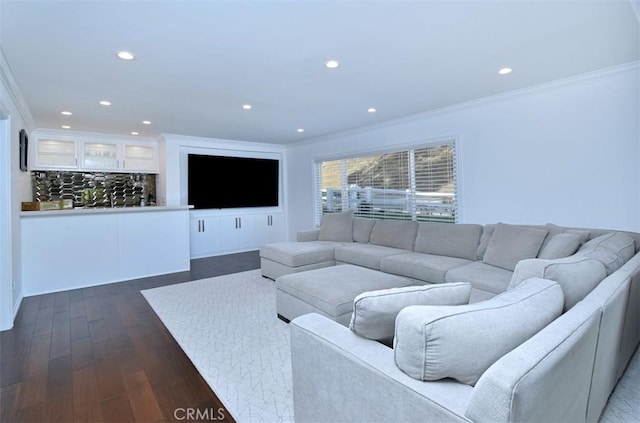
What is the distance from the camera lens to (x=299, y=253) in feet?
13.6

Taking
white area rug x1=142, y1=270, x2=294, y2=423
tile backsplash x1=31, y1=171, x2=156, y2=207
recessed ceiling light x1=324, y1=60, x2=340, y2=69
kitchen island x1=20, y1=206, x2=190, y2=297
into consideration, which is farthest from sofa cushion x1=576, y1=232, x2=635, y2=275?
tile backsplash x1=31, y1=171, x2=156, y2=207

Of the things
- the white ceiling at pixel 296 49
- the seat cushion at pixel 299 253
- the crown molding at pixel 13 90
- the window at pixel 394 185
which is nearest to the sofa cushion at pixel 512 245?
the window at pixel 394 185

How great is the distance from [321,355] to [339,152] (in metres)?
5.01

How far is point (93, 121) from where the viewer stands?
15.6 feet

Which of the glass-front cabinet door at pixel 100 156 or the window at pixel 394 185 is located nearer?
the window at pixel 394 185

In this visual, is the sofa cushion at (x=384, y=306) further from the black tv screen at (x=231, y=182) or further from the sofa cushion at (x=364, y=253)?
the black tv screen at (x=231, y=182)

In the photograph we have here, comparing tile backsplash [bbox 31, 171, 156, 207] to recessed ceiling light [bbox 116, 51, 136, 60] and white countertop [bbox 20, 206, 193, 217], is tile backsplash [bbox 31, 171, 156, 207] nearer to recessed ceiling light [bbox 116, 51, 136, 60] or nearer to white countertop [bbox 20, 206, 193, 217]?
white countertop [bbox 20, 206, 193, 217]

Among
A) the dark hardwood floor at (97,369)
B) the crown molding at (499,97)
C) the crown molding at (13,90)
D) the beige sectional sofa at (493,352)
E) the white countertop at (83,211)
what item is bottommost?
the dark hardwood floor at (97,369)

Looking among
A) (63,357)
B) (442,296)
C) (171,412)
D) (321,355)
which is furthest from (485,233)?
(63,357)

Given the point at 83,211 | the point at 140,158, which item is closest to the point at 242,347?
the point at 83,211

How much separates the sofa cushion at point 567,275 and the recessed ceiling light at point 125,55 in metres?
3.06

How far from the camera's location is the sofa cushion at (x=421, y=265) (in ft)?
10.7

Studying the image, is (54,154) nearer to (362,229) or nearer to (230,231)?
(230,231)

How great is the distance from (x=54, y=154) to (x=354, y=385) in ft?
21.4
